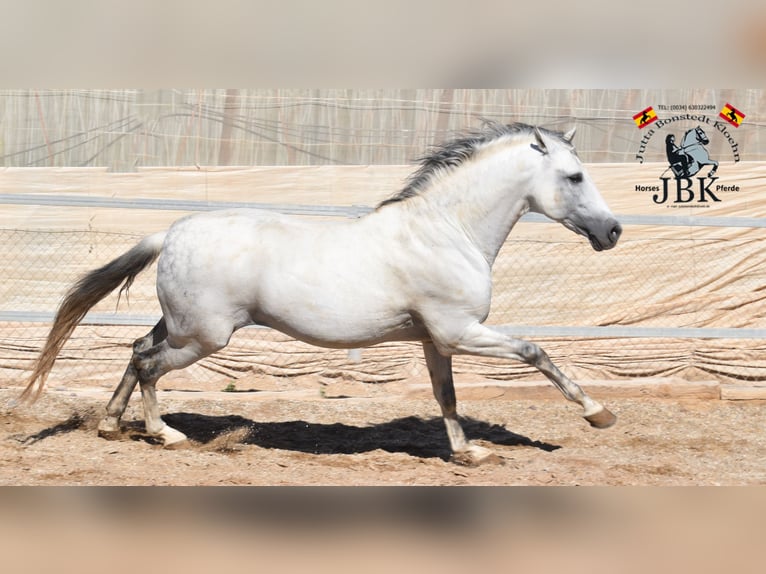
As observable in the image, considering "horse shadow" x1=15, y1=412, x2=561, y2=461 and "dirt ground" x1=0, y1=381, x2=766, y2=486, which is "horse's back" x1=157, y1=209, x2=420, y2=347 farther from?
"horse shadow" x1=15, y1=412, x2=561, y2=461

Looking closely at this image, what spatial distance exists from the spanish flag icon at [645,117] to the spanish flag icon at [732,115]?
2.28 ft

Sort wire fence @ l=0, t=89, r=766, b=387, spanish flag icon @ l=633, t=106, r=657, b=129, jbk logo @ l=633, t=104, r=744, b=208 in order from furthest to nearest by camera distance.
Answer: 1. spanish flag icon @ l=633, t=106, r=657, b=129
2. jbk logo @ l=633, t=104, r=744, b=208
3. wire fence @ l=0, t=89, r=766, b=387

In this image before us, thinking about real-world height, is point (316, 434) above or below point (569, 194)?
below

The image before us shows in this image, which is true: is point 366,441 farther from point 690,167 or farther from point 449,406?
point 690,167

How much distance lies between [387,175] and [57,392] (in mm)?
3926

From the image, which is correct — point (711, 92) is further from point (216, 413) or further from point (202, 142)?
point (216, 413)

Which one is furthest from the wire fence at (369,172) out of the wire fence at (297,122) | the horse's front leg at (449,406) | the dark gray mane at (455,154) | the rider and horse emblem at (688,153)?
the dark gray mane at (455,154)

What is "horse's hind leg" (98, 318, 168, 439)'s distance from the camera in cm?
560

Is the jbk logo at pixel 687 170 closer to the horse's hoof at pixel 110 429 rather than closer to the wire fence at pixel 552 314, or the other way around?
the wire fence at pixel 552 314

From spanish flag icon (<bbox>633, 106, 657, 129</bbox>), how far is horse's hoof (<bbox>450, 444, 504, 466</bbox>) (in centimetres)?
519

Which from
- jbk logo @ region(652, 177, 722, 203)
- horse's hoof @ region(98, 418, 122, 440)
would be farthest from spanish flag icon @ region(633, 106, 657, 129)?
horse's hoof @ region(98, 418, 122, 440)

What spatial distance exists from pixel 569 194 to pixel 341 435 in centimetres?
240

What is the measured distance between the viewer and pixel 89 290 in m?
5.67

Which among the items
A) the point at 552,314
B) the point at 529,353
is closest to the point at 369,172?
the point at 552,314
